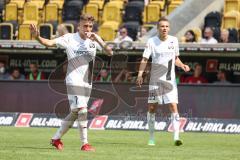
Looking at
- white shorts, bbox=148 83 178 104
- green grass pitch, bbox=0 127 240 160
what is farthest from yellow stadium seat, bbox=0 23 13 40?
white shorts, bbox=148 83 178 104

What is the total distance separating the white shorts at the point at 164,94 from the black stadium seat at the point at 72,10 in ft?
35.5

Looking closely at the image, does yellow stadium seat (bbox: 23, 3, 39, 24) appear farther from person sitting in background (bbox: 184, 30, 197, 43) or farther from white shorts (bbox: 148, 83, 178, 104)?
white shorts (bbox: 148, 83, 178, 104)

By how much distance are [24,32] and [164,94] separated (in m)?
10.5

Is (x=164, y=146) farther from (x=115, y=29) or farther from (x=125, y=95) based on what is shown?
(x=115, y=29)

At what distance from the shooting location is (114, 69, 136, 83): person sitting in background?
22.3m

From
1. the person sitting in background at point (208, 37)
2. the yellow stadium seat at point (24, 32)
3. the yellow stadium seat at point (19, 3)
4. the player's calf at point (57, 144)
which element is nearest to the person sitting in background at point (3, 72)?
the yellow stadium seat at point (24, 32)

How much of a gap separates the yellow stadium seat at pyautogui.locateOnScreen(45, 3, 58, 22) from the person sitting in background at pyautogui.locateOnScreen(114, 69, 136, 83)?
510 cm

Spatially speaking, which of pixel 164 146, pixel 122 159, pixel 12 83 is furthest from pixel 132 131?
pixel 122 159

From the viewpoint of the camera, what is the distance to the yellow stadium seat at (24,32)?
84.0 ft

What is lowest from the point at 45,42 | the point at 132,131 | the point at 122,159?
the point at 132,131

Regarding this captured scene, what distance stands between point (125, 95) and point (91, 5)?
5.47m

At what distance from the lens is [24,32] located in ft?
84.3

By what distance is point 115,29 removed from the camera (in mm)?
24922

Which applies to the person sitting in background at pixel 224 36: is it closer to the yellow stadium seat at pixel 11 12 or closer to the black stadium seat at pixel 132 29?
the black stadium seat at pixel 132 29
